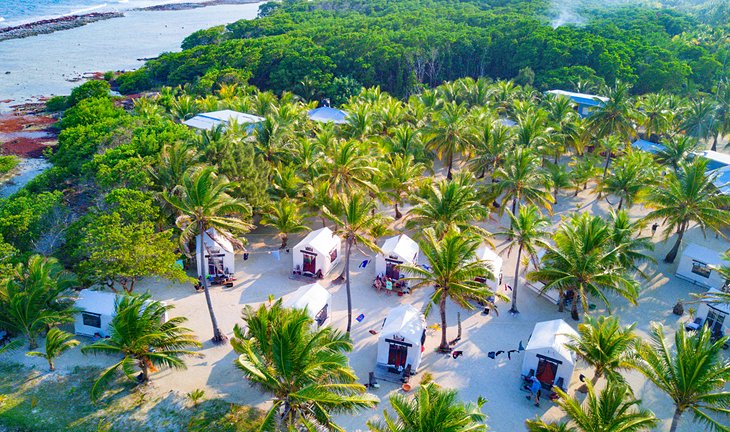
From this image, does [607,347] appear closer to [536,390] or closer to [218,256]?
[536,390]

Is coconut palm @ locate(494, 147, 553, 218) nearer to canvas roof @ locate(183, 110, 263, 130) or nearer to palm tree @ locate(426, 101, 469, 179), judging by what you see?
palm tree @ locate(426, 101, 469, 179)

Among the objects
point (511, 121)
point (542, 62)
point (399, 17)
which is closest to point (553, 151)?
point (511, 121)

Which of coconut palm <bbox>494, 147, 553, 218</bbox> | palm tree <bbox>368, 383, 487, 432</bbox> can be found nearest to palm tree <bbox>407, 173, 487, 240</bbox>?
coconut palm <bbox>494, 147, 553, 218</bbox>

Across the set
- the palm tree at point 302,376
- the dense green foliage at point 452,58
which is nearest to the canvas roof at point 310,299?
the palm tree at point 302,376

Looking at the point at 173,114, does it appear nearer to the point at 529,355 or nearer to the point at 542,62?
the point at 529,355

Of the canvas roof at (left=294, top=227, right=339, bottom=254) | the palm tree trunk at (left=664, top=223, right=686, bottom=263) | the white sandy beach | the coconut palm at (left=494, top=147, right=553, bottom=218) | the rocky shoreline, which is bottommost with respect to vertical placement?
the white sandy beach

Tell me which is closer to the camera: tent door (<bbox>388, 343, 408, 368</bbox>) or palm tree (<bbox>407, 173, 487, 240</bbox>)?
tent door (<bbox>388, 343, 408, 368</bbox>)
